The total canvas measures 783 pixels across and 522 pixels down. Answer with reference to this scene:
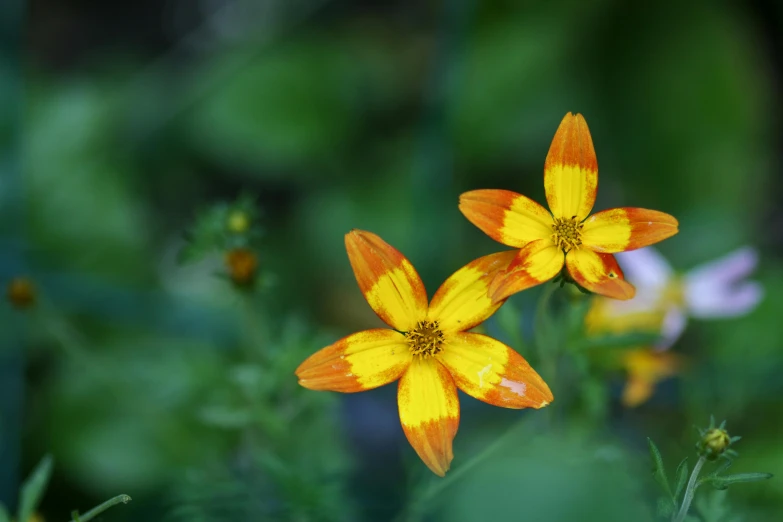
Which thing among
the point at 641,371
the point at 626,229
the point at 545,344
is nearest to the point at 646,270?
the point at 641,371

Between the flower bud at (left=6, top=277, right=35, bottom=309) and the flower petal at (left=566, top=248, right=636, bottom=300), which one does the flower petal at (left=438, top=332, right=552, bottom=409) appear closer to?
the flower petal at (left=566, top=248, right=636, bottom=300)

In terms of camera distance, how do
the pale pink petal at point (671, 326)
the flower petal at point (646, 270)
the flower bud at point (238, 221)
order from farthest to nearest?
1. the flower petal at point (646, 270)
2. the pale pink petal at point (671, 326)
3. the flower bud at point (238, 221)

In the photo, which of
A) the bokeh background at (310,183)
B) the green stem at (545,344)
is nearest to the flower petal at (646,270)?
the bokeh background at (310,183)

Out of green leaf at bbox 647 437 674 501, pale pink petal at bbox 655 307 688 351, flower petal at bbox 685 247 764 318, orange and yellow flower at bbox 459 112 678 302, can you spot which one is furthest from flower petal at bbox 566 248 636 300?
flower petal at bbox 685 247 764 318

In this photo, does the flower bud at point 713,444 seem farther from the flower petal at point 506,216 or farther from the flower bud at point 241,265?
the flower bud at point 241,265

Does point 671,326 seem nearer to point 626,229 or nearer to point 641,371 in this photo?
point 641,371

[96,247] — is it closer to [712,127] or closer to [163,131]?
[163,131]
